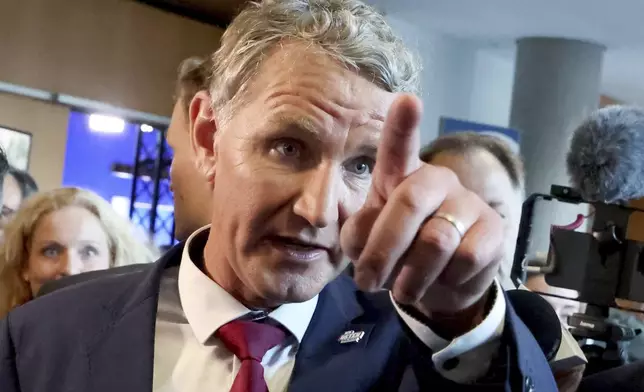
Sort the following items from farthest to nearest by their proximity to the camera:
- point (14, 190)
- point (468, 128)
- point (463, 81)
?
point (463, 81)
point (468, 128)
point (14, 190)

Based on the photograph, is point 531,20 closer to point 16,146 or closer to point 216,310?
point 16,146

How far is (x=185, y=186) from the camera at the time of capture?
5.21 feet

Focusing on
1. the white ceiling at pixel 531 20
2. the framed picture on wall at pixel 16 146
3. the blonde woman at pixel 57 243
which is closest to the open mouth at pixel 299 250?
the blonde woman at pixel 57 243

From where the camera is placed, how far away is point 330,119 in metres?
0.92

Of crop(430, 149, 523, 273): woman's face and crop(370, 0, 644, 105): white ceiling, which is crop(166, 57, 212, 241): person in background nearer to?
crop(430, 149, 523, 273): woman's face

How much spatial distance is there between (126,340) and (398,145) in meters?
0.56

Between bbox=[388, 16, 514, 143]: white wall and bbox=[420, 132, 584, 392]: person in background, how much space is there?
191 centimetres

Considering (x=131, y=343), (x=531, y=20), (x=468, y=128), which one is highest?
(x=531, y=20)

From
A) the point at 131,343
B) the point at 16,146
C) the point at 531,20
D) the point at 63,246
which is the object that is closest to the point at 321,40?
the point at 131,343

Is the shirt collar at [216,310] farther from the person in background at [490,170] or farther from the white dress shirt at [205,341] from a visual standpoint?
the person in background at [490,170]

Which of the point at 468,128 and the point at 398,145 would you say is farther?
the point at 468,128

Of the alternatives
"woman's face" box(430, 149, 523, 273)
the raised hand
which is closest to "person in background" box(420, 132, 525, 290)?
"woman's face" box(430, 149, 523, 273)

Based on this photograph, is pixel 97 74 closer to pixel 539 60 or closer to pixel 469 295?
pixel 539 60

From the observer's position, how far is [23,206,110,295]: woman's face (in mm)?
2074
